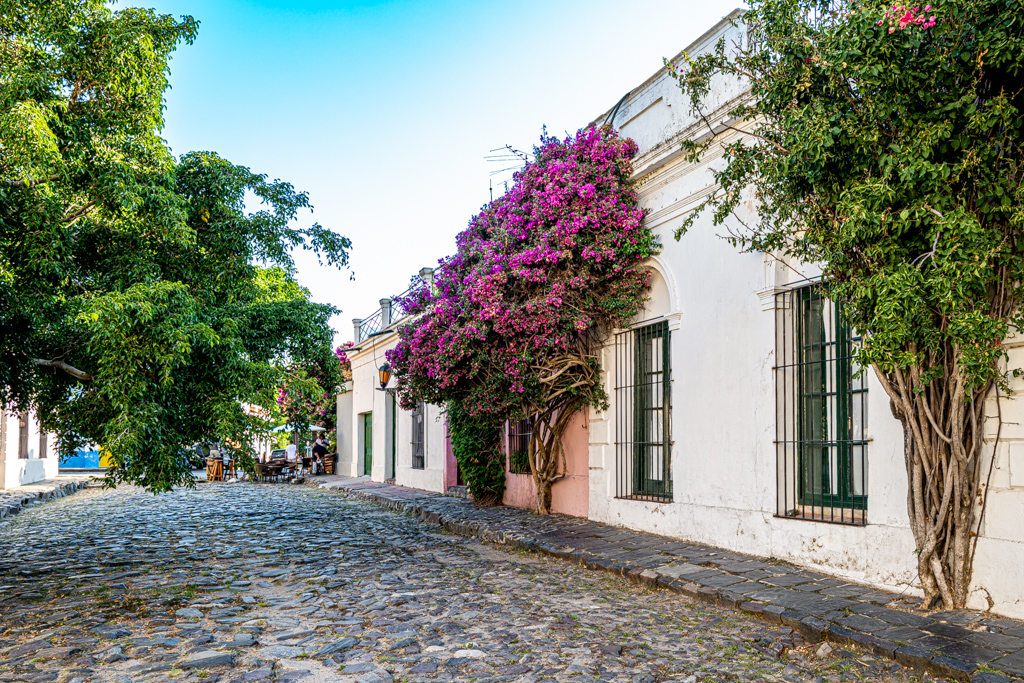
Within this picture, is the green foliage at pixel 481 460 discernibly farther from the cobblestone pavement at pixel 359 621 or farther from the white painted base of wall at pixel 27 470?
the white painted base of wall at pixel 27 470

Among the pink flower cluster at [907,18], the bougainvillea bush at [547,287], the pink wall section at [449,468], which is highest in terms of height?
the pink flower cluster at [907,18]

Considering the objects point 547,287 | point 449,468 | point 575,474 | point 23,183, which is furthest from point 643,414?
point 449,468

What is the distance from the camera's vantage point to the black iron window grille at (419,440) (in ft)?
60.0

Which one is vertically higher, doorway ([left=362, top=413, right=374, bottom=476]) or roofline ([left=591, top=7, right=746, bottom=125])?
roofline ([left=591, top=7, right=746, bottom=125])

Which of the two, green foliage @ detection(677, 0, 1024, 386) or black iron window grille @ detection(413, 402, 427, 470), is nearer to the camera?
green foliage @ detection(677, 0, 1024, 386)

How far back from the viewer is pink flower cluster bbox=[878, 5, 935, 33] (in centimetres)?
469

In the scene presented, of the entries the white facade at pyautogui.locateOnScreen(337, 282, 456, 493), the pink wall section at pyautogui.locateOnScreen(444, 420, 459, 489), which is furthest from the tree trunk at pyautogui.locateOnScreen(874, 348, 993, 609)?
the pink wall section at pyautogui.locateOnScreen(444, 420, 459, 489)

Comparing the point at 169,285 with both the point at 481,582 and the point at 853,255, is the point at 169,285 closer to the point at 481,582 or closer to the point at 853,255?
the point at 481,582

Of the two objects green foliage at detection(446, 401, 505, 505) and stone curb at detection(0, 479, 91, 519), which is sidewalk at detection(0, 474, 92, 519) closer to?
stone curb at detection(0, 479, 91, 519)

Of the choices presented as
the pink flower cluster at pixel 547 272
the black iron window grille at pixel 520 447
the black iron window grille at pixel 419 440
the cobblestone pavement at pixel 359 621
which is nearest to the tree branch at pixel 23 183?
the cobblestone pavement at pixel 359 621

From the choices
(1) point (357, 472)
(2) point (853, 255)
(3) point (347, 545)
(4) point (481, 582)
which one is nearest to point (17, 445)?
(1) point (357, 472)

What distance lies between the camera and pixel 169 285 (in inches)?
297

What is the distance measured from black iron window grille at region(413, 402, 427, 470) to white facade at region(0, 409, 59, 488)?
26.0 ft

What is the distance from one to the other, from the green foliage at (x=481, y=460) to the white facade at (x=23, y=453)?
9.97 m
